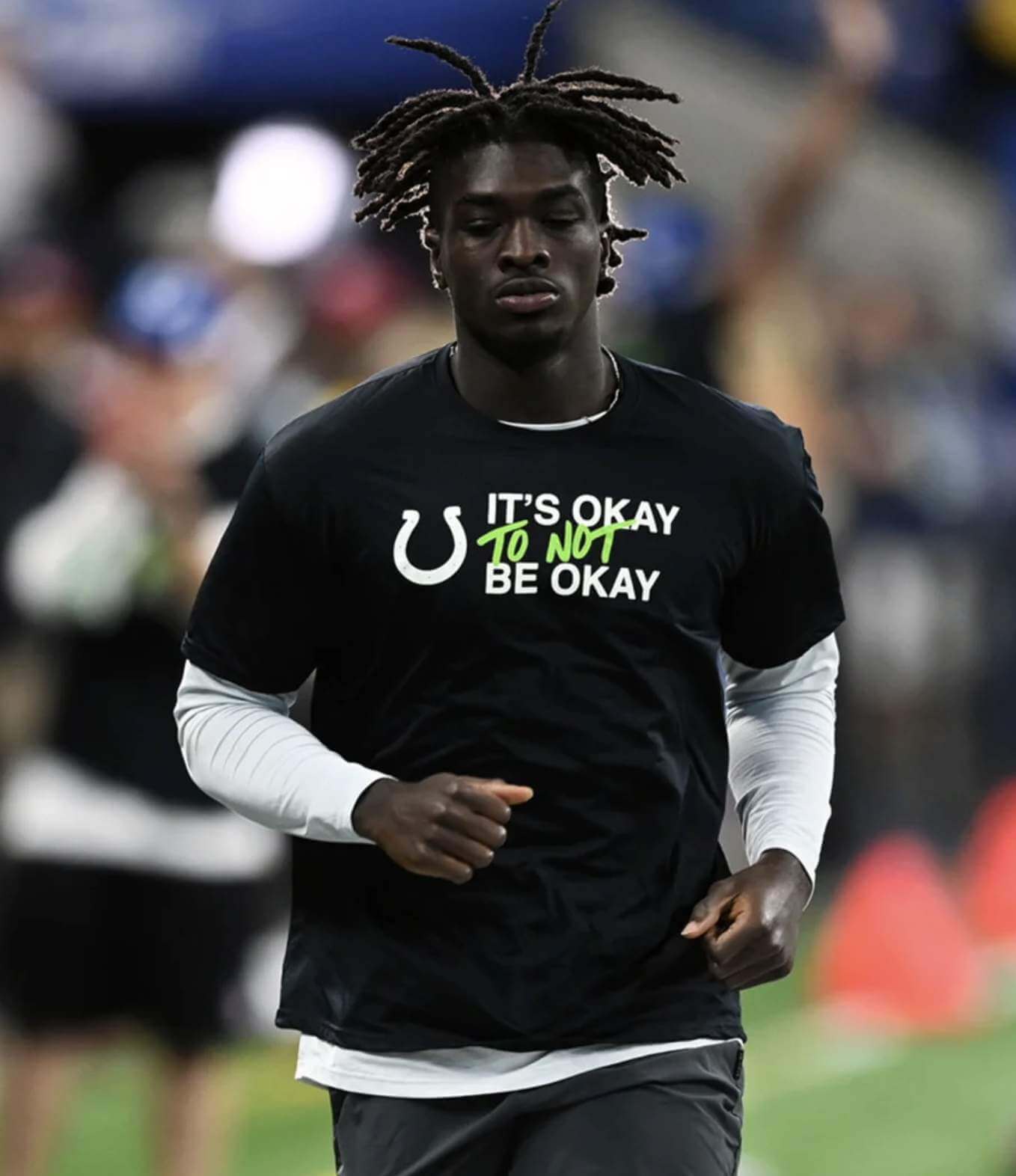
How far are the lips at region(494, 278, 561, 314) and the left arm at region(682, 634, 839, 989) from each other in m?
0.50

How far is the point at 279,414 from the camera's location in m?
7.53

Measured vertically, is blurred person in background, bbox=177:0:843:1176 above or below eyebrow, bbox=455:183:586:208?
below

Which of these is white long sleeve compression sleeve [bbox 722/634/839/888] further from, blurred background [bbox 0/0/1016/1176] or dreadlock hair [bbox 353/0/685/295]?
blurred background [bbox 0/0/1016/1176]

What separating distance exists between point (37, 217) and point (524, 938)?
281 inches

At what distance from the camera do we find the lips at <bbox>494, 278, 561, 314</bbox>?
2584 mm

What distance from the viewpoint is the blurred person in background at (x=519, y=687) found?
260 cm

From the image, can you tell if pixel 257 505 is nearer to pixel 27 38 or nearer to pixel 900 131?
pixel 27 38

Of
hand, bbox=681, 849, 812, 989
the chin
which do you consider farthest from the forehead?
hand, bbox=681, 849, 812, 989

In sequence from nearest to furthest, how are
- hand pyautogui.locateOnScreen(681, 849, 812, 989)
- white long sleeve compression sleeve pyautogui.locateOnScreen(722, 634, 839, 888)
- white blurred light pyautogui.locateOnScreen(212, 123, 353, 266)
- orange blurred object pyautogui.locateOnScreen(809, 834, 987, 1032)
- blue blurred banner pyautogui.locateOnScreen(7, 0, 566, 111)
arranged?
hand pyautogui.locateOnScreen(681, 849, 812, 989), white long sleeve compression sleeve pyautogui.locateOnScreen(722, 634, 839, 888), orange blurred object pyautogui.locateOnScreen(809, 834, 987, 1032), white blurred light pyautogui.locateOnScreen(212, 123, 353, 266), blue blurred banner pyautogui.locateOnScreen(7, 0, 566, 111)

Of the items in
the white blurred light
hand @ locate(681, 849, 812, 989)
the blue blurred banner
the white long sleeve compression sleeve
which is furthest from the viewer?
the blue blurred banner

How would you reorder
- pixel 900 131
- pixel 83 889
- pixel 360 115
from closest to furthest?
pixel 83 889 < pixel 360 115 < pixel 900 131

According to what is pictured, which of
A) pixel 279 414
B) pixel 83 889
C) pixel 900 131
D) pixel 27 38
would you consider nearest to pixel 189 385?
pixel 83 889

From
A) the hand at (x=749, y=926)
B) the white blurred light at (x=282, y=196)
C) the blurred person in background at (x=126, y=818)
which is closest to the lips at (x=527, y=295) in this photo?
the hand at (x=749, y=926)

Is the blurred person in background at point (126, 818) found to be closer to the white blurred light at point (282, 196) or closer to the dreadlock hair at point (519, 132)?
the dreadlock hair at point (519, 132)
